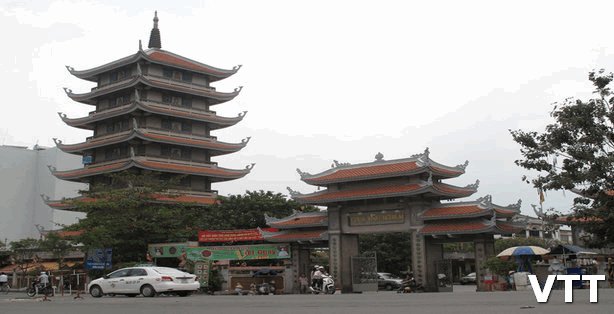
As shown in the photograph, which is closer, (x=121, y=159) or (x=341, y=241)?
(x=341, y=241)

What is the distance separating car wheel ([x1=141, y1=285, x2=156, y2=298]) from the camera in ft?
75.1

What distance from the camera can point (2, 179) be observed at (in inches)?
2768

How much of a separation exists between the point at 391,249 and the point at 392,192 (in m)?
22.7

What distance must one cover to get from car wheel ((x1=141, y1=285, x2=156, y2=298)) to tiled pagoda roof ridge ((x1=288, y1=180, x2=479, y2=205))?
14.7 metres

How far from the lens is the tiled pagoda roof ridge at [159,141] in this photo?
167 feet

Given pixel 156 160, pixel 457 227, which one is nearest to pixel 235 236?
pixel 457 227

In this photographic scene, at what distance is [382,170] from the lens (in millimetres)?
35688

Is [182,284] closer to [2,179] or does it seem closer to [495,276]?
[495,276]

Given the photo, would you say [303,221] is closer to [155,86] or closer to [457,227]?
[457,227]

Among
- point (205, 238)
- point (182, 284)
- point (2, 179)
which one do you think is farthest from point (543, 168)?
point (2, 179)

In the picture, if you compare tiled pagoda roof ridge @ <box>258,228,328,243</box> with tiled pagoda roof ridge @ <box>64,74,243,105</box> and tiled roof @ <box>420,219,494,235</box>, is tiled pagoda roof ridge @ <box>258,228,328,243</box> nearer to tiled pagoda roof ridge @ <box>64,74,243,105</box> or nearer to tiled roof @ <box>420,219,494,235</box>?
tiled roof @ <box>420,219,494,235</box>

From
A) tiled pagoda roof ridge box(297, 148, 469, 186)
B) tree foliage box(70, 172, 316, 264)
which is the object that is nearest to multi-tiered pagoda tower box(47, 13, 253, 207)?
tree foliage box(70, 172, 316, 264)

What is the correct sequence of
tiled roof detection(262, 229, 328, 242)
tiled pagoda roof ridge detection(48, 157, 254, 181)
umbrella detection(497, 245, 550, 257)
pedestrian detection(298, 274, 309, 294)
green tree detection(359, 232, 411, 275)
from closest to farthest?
umbrella detection(497, 245, 550, 257)
pedestrian detection(298, 274, 309, 294)
tiled roof detection(262, 229, 328, 242)
tiled pagoda roof ridge detection(48, 157, 254, 181)
green tree detection(359, 232, 411, 275)

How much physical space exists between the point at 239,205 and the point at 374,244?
1354cm
